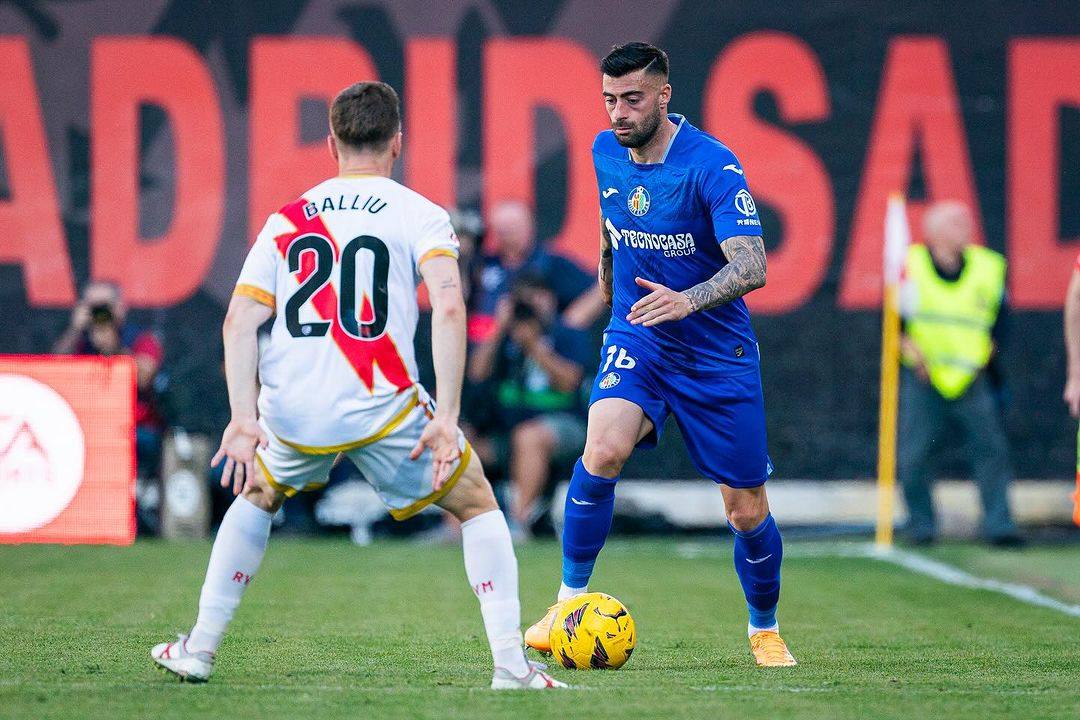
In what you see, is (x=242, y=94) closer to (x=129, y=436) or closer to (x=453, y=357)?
(x=129, y=436)

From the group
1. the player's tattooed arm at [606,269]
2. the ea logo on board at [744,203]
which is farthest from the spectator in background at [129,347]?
the ea logo on board at [744,203]

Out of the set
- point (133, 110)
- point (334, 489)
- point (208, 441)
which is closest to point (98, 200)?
point (133, 110)

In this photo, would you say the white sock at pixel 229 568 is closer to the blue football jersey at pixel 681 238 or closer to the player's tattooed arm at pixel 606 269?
the blue football jersey at pixel 681 238

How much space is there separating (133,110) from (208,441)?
2.59 meters

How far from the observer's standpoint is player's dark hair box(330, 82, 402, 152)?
5.01 m

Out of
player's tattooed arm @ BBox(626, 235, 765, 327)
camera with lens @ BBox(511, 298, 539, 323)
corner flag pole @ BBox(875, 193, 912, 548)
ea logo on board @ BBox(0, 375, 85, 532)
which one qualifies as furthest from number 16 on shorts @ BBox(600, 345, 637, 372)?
ea logo on board @ BBox(0, 375, 85, 532)

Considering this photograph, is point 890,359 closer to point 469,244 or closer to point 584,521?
point 469,244

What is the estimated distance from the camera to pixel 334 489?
12516 millimetres

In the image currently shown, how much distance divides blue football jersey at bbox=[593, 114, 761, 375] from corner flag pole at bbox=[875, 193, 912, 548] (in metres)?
5.68

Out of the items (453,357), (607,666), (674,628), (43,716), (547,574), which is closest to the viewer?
(43,716)

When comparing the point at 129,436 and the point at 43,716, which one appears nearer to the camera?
the point at 43,716

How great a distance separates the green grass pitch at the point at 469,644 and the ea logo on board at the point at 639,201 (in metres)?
1.66

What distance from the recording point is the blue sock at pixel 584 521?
613cm

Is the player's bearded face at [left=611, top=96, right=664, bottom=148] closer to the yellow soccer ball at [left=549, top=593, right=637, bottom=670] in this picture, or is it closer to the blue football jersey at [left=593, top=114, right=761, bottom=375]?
the blue football jersey at [left=593, top=114, right=761, bottom=375]
